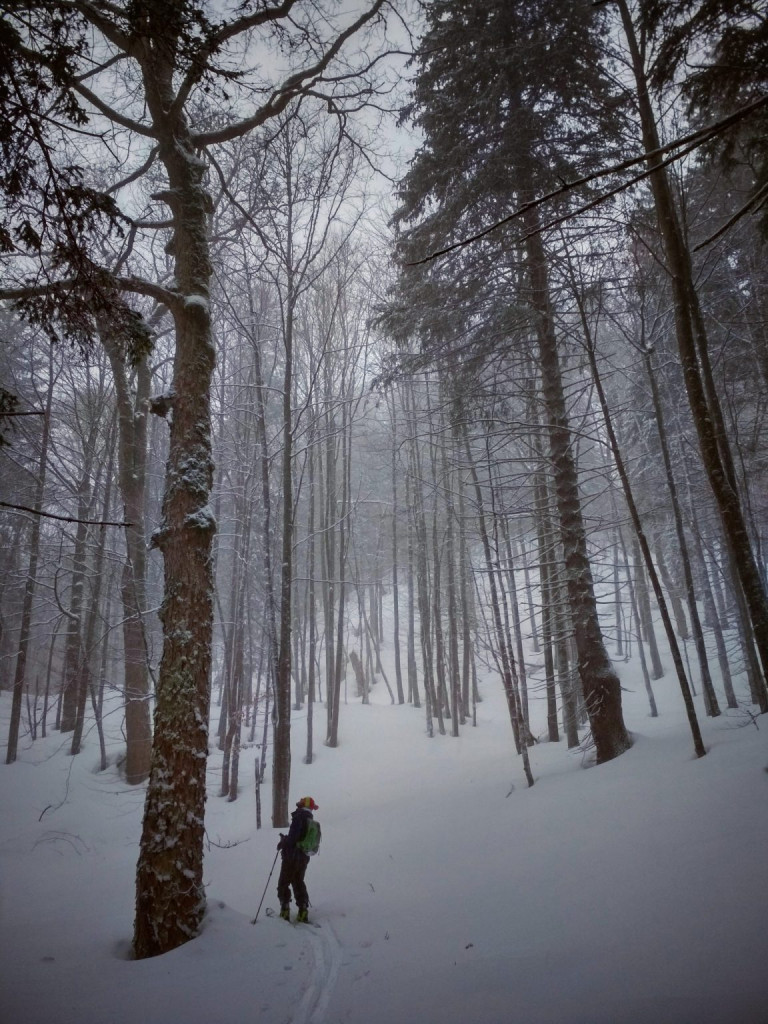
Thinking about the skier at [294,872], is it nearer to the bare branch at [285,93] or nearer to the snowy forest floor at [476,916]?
the snowy forest floor at [476,916]

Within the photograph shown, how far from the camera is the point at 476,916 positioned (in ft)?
13.5

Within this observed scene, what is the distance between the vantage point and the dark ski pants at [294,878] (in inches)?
193

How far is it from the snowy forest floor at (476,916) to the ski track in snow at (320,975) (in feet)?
0.06

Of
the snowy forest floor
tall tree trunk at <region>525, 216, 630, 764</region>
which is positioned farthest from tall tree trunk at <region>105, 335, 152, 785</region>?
tall tree trunk at <region>525, 216, 630, 764</region>

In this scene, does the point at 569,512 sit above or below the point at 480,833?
above

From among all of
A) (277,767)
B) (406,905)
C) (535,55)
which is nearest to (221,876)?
(277,767)

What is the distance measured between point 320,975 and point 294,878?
4.33 ft

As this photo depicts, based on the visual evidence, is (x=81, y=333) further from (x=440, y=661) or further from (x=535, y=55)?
(x=440, y=661)

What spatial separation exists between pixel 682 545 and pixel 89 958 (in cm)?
835

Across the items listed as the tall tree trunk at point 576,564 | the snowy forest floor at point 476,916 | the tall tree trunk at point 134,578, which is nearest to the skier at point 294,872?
the snowy forest floor at point 476,916

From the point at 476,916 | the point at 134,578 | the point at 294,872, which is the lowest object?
the point at 476,916

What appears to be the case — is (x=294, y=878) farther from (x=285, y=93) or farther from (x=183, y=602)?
(x=285, y=93)

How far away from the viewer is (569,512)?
704 centimetres

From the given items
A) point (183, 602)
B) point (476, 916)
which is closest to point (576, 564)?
point (476, 916)
